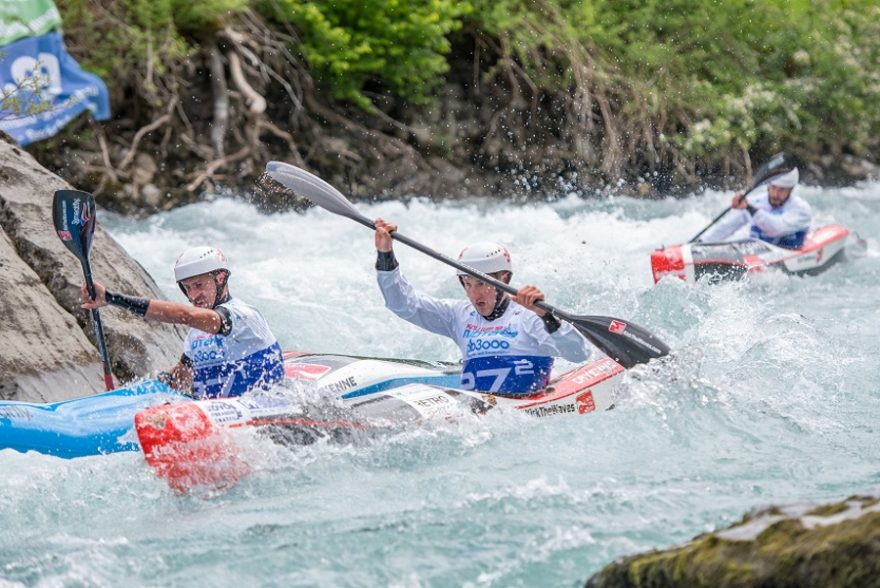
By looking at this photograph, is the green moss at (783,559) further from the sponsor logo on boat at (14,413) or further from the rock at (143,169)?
the rock at (143,169)

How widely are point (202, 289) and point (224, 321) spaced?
0.78ft

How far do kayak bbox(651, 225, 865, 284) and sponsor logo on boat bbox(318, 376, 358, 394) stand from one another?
193 inches

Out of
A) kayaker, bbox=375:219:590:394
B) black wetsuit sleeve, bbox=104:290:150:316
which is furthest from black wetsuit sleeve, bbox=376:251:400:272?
black wetsuit sleeve, bbox=104:290:150:316

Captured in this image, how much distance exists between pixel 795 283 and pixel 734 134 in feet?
18.7

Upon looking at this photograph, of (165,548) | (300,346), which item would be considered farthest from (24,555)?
(300,346)

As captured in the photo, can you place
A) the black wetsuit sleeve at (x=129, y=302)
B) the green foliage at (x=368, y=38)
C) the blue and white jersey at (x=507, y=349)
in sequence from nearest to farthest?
1. the black wetsuit sleeve at (x=129, y=302)
2. the blue and white jersey at (x=507, y=349)
3. the green foliage at (x=368, y=38)

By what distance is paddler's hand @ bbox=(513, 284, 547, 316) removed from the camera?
622cm

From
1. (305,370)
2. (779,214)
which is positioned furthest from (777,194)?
(305,370)

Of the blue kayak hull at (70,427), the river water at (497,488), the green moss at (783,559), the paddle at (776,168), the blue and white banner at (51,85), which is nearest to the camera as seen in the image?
the green moss at (783,559)

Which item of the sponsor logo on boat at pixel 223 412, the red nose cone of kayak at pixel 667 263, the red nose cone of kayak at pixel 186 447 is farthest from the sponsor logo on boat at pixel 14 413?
the red nose cone of kayak at pixel 667 263

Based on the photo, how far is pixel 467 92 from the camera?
16266mm

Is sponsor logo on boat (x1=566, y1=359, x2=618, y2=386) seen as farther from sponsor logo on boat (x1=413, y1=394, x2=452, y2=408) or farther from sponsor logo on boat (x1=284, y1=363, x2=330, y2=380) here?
sponsor logo on boat (x1=284, y1=363, x2=330, y2=380)

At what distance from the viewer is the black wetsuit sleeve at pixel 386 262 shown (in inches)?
262

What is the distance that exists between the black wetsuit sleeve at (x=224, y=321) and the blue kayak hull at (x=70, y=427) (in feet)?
1.85
